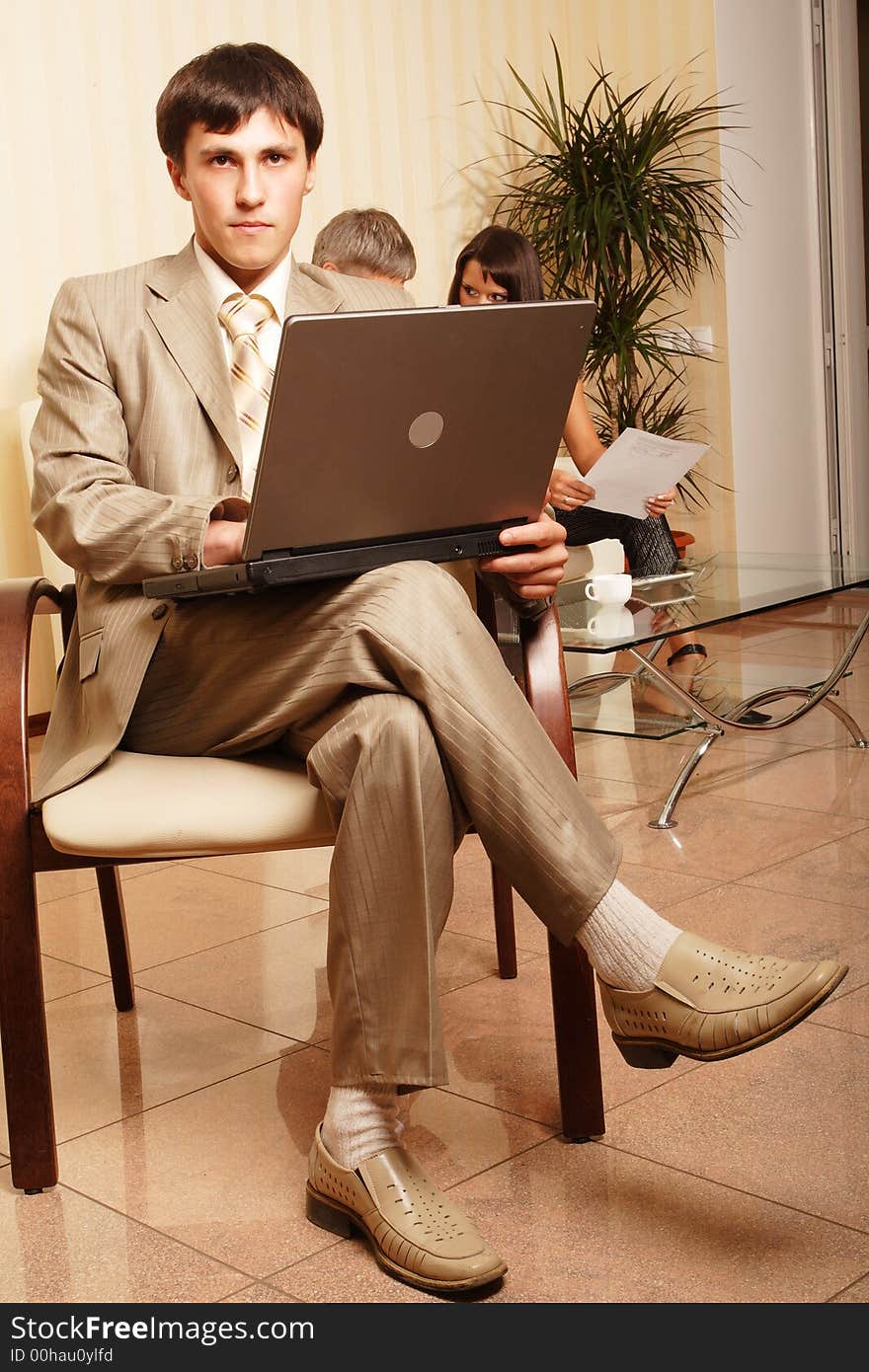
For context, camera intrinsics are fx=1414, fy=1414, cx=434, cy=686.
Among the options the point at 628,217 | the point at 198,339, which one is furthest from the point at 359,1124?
the point at 628,217

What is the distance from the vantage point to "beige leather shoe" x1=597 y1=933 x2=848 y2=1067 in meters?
1.44

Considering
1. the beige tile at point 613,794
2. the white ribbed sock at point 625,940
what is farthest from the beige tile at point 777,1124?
the beige tile at point 613,794

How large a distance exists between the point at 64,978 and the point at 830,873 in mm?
1388

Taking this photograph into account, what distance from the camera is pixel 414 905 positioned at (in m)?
1.42

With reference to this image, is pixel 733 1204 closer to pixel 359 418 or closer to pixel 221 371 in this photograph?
pixel 359 418

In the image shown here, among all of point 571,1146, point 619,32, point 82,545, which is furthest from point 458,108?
point 571,1146

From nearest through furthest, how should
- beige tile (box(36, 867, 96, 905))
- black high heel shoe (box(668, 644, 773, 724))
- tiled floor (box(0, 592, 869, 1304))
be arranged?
tiled floor (box(0, 592, 869, 1304)) < beige tile (box(36, 867, 96, 905)) < black high heel shoe (box(668, 644, 773, 724))

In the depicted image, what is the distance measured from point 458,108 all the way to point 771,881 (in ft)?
12.9

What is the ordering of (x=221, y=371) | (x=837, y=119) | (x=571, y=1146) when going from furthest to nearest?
(x=837, y=119), (x=221, y=371), (x=571, y=1146)

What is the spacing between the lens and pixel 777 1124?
5.48ft

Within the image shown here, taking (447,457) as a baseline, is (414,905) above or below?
below

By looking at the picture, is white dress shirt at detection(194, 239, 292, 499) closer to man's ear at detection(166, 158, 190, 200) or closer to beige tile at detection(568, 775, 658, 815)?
man's ear at detection(166, 158, 190, 200)

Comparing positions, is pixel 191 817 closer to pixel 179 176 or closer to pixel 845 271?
pixel 179 176

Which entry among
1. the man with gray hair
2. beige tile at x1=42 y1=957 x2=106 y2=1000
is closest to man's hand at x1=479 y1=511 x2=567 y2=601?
beige tile at x1=42 y1=957 x2=106 y2=1000
